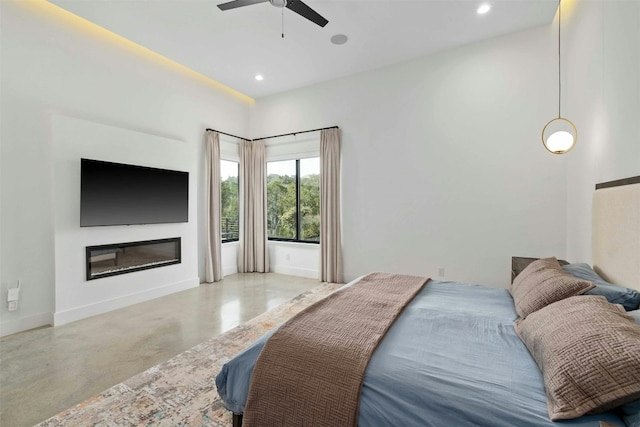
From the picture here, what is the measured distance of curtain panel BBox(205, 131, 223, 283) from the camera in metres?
5.17

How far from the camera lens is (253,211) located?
5965 mm

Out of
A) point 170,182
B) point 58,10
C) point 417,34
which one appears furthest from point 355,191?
point 58,10

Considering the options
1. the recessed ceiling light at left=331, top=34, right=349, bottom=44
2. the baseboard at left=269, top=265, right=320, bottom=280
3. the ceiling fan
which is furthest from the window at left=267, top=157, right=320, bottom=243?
the ceiling fan

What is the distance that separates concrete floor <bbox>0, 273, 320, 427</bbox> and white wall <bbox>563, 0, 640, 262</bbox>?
12.1ft

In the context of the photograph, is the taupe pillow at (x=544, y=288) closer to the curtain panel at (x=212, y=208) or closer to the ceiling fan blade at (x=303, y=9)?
the ceiling fan blade at (x=303, y=9)

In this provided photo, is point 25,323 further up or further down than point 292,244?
further down

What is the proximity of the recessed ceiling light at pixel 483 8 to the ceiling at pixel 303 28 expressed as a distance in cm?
5

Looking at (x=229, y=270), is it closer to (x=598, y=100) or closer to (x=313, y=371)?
(x=313, y=371)

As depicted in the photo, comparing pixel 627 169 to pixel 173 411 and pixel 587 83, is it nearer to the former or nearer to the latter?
pixel 587 83

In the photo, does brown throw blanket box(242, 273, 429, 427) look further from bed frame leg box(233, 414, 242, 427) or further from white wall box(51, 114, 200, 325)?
white wall box(51, 114, 200, 325)

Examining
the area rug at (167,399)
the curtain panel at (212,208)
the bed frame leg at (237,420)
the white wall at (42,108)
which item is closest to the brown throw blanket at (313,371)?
the bed frame leg at (237,420)

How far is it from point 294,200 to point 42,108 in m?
3.76

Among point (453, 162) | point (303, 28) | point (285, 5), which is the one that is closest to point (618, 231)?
point (453, 162)

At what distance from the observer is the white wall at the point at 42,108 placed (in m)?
3.15
